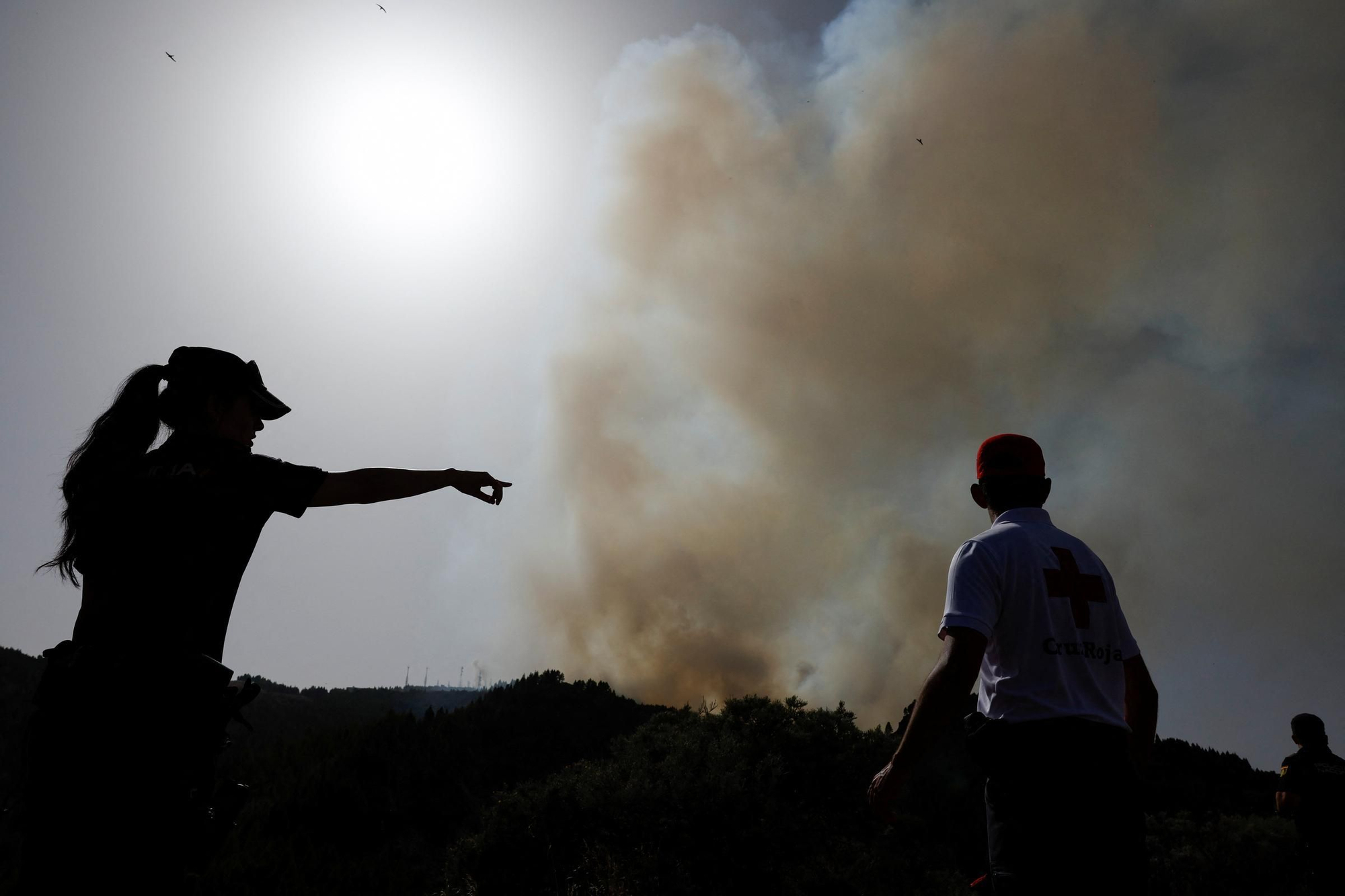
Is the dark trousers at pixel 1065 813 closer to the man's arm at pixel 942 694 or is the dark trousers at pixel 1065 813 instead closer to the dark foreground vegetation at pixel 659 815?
the dark foreground vegetation at pixel 659 815

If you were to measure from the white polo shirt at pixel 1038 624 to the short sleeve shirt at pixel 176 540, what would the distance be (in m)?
3.02

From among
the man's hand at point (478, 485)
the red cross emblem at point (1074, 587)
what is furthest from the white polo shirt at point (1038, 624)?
the man's hand at point (478, 485)

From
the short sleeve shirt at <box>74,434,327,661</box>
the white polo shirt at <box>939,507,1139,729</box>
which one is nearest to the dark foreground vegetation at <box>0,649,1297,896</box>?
the short sleeve shirt at <box>74,434,327,661</box>

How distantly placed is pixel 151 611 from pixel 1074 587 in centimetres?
393

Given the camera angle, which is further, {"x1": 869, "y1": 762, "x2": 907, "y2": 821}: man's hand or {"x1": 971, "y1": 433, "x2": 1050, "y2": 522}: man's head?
{"x1": 971, "y1": 433, "x2": 1050, "y2": 522}: man's head

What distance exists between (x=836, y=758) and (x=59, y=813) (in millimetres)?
27361

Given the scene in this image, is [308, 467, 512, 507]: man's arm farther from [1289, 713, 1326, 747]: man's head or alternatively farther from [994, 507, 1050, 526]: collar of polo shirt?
[1289, 713, 1326, 747]: man's head

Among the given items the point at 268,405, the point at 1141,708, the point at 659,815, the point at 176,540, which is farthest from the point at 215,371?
the point at 659,815

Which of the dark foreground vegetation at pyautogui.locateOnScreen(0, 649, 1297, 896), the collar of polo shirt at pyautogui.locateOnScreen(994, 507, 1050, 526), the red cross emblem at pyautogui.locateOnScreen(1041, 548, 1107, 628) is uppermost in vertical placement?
the collar of polo shirt at pyautogui.locateOnScreen(994, 507, 1050, 526)

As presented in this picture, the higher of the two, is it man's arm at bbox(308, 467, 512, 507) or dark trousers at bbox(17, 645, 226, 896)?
man's arm at bbox(308, 467, 512, 507)

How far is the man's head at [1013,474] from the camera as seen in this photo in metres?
3.74

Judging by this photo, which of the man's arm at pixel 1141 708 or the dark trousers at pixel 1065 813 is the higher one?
the man's arm at pixel 1141 708

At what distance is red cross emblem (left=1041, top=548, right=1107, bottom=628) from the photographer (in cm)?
336

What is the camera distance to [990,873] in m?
3.10
